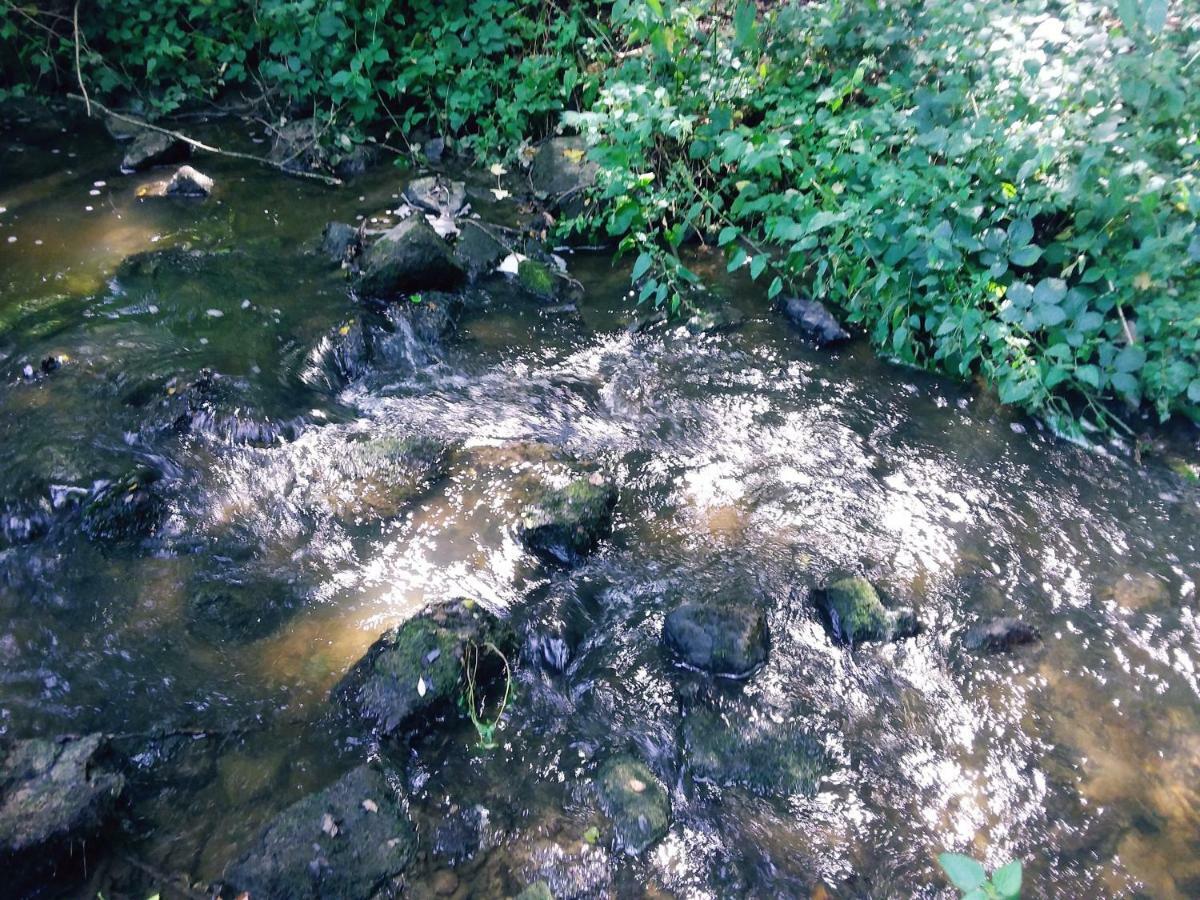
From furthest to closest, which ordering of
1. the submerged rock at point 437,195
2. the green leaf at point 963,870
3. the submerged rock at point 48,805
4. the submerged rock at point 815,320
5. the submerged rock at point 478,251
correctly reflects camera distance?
the submerged rock at point 437,195 → the submerged rock at point 478,251 → the submerged rock at point 815,320 → the submerged rock at point 48,805 → the green leaf at point 963,870

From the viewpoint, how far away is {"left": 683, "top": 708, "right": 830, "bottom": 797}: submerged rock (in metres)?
2.89

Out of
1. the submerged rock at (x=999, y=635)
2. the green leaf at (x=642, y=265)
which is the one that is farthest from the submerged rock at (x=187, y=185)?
the submerged rock at (x=999, y=635)

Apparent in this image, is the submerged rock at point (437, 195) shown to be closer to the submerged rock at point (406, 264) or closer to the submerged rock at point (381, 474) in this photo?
the submerged rock at point (406, 264)

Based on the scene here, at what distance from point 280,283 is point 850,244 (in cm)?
392

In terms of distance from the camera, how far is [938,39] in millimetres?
4879

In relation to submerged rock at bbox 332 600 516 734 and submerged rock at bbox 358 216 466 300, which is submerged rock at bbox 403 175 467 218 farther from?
submerged rock at bbox 332 600 516 734

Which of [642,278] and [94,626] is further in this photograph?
[642,278]

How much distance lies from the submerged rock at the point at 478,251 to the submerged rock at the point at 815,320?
2188 millimetres

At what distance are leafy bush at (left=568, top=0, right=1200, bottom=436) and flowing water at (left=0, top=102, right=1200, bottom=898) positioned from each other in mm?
426

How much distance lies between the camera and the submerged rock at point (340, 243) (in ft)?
19.2

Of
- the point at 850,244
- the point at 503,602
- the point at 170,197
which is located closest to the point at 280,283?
the point at 170,197

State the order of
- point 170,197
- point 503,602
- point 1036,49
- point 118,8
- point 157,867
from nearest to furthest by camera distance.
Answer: point 157,867
point 503,602
point 1036,49
point 170,197
point 118,8

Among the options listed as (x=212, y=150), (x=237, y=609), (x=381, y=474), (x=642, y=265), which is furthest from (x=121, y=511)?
(x=212, y=150)

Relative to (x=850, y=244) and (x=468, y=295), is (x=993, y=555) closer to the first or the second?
(x=850, y=244)
